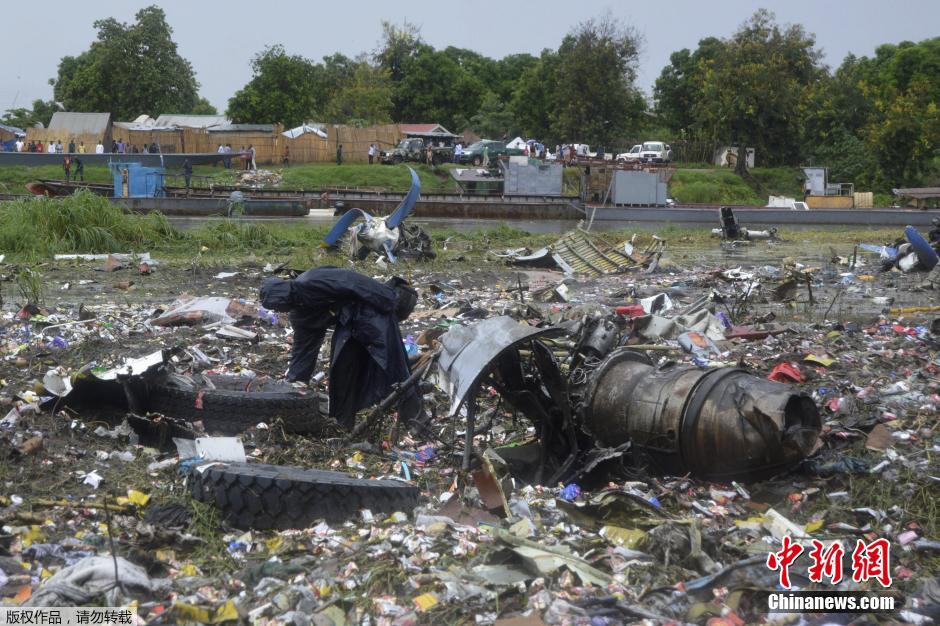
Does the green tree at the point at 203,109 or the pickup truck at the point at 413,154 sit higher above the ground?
the green tree at the point at 203,109

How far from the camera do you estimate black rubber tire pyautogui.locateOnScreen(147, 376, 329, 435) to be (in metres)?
5.31

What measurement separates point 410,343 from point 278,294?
2385 millimetres

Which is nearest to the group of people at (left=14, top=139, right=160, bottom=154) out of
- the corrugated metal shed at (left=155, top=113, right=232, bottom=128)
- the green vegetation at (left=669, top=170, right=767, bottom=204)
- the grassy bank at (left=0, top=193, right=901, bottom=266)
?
the corrugated metal shed at (left=155, top=113, right=232, bottom=128)

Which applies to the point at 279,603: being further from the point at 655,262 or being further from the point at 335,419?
the point at 655,262

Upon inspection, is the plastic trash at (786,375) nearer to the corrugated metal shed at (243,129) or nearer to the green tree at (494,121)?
the corrugated metal shed at (243,129)

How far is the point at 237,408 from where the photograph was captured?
17.5ft

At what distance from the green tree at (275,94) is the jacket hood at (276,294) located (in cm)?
4498

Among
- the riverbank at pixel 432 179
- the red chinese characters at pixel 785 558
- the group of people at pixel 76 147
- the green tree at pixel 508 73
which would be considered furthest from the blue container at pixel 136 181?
the green tree at pixel 508 73

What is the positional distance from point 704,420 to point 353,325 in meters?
2.18

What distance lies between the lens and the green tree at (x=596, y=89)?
135 ft

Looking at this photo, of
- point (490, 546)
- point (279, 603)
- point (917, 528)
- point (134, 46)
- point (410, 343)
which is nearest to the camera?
point (279, 603)

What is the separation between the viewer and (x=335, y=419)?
5520mm

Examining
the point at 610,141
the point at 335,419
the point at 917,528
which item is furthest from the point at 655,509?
the point at 610,141

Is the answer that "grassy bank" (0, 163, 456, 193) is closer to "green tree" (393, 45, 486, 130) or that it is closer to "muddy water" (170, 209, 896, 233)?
"muddy water" (170, 209, 896, 233)
